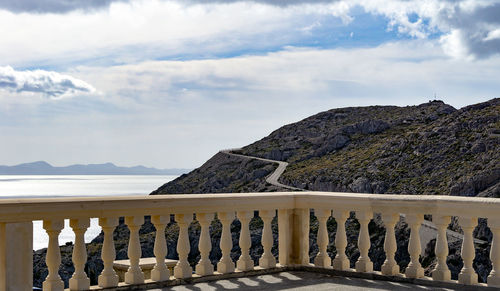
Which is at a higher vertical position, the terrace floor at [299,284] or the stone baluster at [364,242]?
the stone baluster at [364,242]

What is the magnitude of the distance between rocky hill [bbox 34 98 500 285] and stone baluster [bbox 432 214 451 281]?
44.1 meters

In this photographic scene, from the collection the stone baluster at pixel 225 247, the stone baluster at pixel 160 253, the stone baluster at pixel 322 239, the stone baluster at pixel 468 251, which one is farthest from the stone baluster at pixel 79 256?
the stone baluster at pixel 468 251

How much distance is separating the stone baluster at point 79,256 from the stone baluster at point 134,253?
0.48 metres

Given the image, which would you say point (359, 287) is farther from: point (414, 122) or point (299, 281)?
point (414, 122)

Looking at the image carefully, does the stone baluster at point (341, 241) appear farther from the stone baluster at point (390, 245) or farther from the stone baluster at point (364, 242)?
the stone baluster at point (390, 245)

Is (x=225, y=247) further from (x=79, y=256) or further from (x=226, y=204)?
(x=79, y=256)

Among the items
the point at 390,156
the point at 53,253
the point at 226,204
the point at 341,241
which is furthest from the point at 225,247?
the point at 390,156

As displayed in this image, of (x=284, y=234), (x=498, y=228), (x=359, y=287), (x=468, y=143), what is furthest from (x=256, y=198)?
(x=468, y=143)

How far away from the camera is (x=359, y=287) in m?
6.87

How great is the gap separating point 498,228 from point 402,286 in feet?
3.85

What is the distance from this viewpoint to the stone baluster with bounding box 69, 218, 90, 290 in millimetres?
6203

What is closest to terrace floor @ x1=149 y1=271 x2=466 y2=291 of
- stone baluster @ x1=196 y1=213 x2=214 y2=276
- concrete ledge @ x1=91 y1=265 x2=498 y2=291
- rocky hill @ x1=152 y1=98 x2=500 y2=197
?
concrete ledge @ x1=91 y1=265 x2=498 y2=291

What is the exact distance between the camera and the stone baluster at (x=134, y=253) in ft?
21.6

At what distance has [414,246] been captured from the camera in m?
6.91
